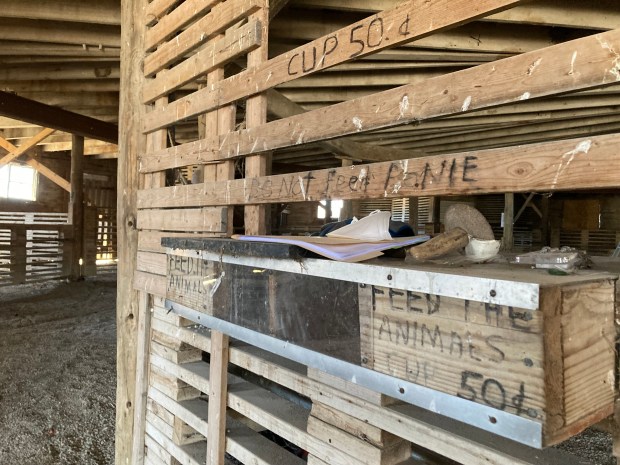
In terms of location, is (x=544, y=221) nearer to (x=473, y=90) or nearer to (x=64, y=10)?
(x=64, y=10)

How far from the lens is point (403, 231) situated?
175 cm

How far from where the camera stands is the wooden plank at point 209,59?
204 cm

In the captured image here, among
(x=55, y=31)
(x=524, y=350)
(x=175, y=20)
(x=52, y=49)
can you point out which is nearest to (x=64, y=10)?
(x=55, y=31)

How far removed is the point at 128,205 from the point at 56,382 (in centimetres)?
296

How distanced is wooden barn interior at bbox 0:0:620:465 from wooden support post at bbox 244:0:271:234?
0.04 feet

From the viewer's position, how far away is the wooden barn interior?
0.96m

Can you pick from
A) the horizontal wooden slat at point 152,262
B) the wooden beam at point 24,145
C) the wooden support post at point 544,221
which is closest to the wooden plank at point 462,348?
the horizontal wooden slat at point 152,262

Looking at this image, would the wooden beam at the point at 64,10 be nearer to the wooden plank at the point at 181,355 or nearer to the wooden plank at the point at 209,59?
the wooden plank at the point at 209,59

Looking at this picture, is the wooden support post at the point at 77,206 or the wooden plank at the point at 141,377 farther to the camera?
the wooden support post at the point at 77,206

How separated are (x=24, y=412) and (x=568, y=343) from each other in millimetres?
4880

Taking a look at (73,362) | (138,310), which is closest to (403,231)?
(138,310)

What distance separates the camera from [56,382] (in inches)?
194

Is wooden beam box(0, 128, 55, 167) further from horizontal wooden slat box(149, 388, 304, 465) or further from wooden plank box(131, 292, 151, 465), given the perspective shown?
horizontal wooden slat box(149, 388, 304, 465)

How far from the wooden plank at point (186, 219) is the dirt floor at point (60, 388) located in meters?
2.15
